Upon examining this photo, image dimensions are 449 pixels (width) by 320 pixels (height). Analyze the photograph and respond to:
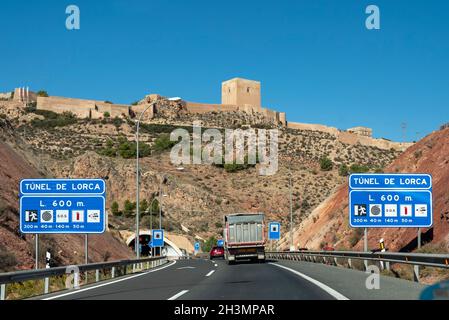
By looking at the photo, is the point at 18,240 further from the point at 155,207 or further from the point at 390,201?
the point at 155,207

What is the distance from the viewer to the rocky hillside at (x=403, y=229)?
35.0 metres

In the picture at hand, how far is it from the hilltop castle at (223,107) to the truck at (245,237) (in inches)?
4463

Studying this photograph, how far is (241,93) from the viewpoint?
178m

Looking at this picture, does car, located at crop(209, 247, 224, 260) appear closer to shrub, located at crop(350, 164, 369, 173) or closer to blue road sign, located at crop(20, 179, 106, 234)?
blue road sign, located at crop(20, 179, 106, 234)

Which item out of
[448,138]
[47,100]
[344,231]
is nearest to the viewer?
[448,138]

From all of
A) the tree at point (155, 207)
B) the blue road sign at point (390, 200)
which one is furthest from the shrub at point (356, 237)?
the tree at point (155, 207)

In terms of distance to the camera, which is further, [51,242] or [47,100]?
[47,100]

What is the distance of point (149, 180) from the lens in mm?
108562

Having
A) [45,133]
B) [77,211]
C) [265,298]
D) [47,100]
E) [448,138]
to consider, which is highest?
[47,100]

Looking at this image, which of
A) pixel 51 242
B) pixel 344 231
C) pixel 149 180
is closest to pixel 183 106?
pixel 149 180

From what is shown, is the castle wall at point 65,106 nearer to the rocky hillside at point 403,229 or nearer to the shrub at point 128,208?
the shrub at point 128,208
